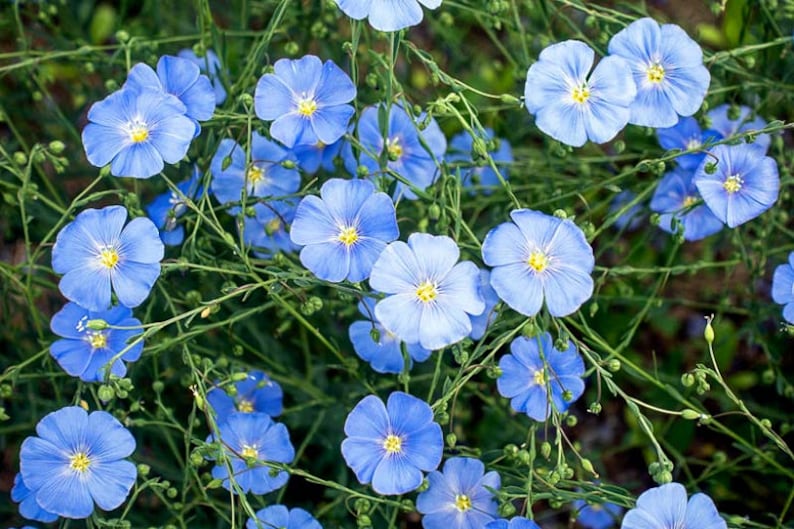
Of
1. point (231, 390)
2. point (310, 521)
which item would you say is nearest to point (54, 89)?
point (231, 390)

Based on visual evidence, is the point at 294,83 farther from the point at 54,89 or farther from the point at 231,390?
the point at 54,89

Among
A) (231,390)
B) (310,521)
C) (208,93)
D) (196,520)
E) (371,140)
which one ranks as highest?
(208,93)

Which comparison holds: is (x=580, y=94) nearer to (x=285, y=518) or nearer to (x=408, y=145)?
(x=408, y=145)

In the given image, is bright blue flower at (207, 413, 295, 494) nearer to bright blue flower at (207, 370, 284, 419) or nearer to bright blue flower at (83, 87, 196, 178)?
bright blue flower at (207, 370, 284, 419)

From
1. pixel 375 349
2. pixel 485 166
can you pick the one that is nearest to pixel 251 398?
pixel 375 349

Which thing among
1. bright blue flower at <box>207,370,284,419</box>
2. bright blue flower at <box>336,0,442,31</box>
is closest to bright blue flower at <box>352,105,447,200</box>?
bright blue flower at <box>336,0,442,31</box>

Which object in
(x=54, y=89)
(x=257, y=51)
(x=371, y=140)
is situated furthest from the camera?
(x=54, y=89)

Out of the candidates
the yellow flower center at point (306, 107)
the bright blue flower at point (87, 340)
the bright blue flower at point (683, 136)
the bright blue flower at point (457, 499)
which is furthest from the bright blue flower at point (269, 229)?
the bright blue flower at point (683, 136)
